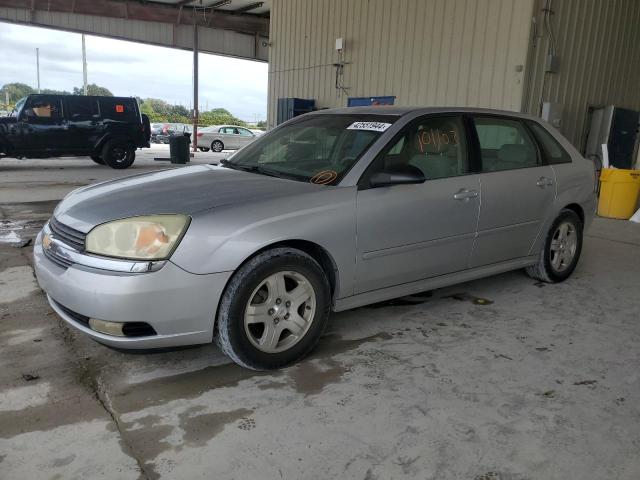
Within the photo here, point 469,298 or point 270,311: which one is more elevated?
point 270,311

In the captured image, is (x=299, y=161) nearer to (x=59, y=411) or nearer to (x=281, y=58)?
(x=59, y=411)

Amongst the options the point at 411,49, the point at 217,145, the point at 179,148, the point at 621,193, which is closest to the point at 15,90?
the point at 217,145

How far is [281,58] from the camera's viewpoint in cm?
1488

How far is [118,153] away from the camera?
1411 cm

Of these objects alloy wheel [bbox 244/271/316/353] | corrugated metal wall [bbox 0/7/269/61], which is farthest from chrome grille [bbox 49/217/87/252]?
corrugated metal wall [bbox 0/7/269/61]

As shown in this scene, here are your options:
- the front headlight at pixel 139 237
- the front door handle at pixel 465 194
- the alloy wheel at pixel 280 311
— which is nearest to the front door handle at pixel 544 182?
the front door handle at pixel 465 194

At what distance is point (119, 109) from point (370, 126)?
39.9ft

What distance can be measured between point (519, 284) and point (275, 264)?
268cm

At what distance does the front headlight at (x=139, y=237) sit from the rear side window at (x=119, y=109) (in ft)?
40.7

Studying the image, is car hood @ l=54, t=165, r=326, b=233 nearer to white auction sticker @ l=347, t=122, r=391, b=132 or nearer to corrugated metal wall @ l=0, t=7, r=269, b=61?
white auction sticker @ l=347, t=122, r=391, b=132

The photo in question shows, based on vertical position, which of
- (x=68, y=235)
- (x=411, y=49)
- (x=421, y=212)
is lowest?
(x=68, y=235)

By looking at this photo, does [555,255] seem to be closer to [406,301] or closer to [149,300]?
[406,301]

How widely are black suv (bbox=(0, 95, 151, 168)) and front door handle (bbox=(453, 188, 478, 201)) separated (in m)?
12.1

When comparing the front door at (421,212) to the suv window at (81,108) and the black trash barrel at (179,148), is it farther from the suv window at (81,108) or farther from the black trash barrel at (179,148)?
the black trash barrel at (179,148)
